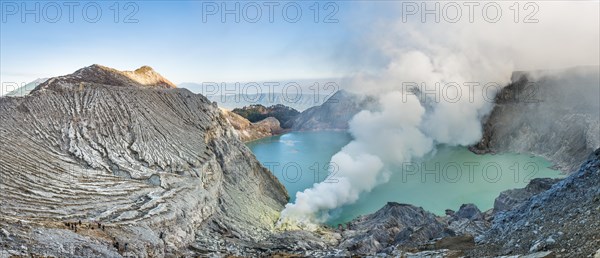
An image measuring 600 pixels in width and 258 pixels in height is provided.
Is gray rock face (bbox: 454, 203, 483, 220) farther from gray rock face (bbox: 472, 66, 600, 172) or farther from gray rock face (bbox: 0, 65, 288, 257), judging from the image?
gray rock face (bbox: 472, 66, 600, 172)

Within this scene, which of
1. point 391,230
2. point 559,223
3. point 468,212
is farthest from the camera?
point 468,212

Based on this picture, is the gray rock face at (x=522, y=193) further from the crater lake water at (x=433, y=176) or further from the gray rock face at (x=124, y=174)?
the gray rock face at (x=124, y=174)

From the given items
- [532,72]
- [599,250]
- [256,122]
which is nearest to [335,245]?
[599,250]

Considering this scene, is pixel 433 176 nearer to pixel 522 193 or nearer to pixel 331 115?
pixel 522 193

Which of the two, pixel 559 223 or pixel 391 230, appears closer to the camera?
pixel 559 223

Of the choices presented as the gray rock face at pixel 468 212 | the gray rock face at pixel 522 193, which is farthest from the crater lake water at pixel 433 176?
the gray rock face at pixel 468 212

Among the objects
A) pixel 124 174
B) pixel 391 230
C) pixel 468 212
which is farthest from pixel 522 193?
pixel 124 174

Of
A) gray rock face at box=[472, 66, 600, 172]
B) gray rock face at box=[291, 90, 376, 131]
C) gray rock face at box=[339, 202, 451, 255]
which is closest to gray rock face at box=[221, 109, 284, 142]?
gray rock face at box=[291, 90, 376, 131]
